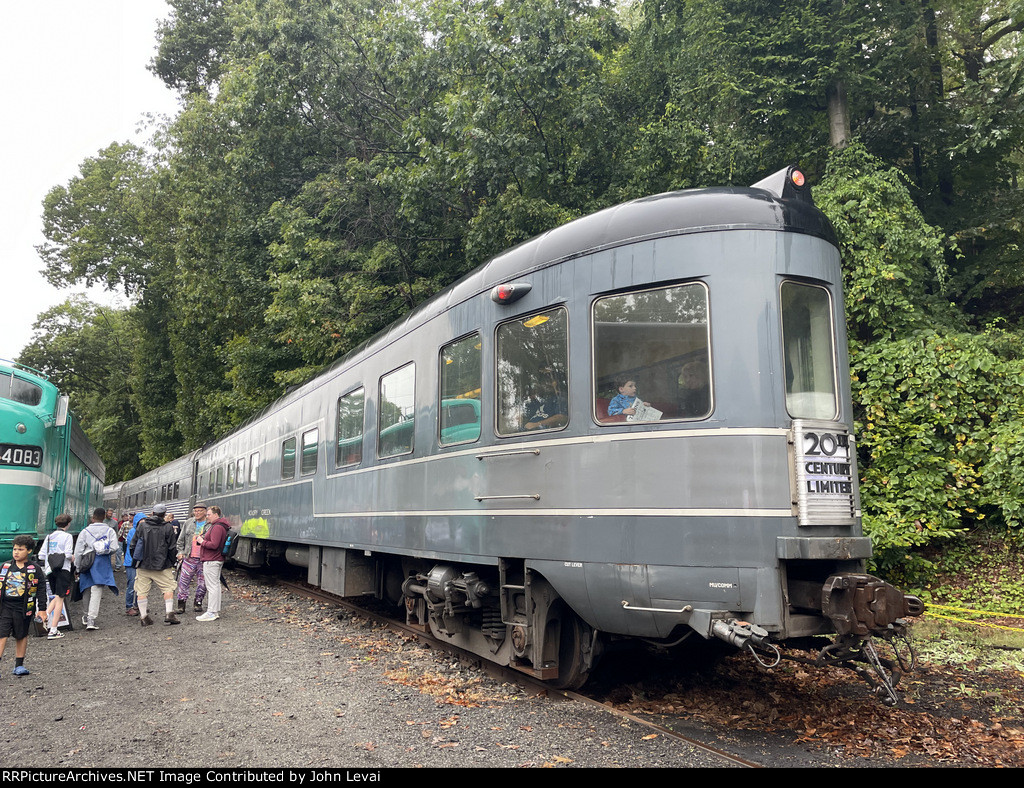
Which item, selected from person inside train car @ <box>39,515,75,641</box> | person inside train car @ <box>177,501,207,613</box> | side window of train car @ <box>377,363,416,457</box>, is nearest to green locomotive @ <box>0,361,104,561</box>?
person inside train car @ <box>39,515,75,641</box>

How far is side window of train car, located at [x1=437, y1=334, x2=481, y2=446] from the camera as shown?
22.0 feet

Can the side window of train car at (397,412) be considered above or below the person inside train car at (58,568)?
above


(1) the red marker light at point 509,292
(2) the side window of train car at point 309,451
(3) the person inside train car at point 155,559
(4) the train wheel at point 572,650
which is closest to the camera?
(4) the train wheel at point 572,650

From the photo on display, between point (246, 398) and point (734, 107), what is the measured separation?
47.7 feet

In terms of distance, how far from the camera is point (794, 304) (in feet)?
17.8

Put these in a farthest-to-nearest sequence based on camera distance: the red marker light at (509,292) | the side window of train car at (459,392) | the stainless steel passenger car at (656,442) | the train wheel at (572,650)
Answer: the side window of train car at (459,392), the red marker light at (509,292), the train wheel at (572,650), the stainless steel passenger car at (656,442)

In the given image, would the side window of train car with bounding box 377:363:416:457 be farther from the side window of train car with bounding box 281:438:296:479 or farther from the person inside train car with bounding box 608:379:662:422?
the side window of train car with bounding box 281:438:296:479

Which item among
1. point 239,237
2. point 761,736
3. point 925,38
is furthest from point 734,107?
point 239,237

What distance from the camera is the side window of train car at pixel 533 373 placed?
5877mm

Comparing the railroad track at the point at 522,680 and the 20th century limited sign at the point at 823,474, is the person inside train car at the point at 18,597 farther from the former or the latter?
the 20th century limited sign at the point at 823,474

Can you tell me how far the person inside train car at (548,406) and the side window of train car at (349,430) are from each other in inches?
152

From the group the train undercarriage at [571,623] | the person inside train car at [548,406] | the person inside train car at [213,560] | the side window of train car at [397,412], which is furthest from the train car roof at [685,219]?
the person inside train car at [213,560]

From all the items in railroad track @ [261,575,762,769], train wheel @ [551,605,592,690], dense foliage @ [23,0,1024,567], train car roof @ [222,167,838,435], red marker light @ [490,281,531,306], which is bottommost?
railroad track @ [261,575,762,769]

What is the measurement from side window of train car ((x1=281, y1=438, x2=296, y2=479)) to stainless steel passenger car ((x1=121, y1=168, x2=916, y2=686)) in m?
5.88
